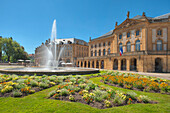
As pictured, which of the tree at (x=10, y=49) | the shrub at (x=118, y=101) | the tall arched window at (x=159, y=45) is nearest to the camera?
the shrub at (x=118, y=101)

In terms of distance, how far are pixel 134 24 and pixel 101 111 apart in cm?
3729

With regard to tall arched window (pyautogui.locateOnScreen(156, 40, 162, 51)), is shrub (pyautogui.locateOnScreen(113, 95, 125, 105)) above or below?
below

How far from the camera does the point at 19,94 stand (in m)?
7.06

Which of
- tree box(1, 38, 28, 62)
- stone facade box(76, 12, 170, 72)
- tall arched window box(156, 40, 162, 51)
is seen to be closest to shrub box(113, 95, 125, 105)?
stone facade box(76, 12, 170, 72)

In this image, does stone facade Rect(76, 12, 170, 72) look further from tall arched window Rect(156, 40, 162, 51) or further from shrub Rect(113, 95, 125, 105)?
shrub Rect(113, 95, 125, 105)

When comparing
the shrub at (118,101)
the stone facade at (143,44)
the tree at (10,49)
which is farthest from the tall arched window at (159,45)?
the tree at (10,49)

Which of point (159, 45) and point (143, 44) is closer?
point (159, 45)

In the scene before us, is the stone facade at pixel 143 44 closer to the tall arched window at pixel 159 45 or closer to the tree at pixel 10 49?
the tall arched window at pixel 159 45

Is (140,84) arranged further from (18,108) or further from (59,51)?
(59,51)

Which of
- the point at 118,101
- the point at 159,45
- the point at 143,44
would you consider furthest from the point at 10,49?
the point at 159,45

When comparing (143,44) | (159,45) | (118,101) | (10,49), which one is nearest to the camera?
(118,101)

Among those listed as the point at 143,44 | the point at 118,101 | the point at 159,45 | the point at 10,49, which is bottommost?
the point at 118,101

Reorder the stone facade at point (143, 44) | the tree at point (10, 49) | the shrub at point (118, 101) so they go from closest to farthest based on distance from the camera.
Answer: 1. the shrub at point (118, 101)
2. the stone facade at point (143, 44)
3. the tree at point (10, 49)

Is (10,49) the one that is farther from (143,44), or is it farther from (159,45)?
(159,45)
